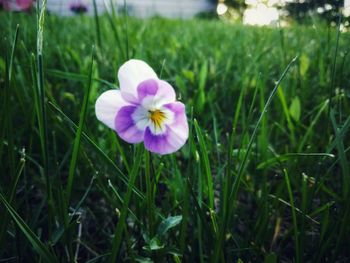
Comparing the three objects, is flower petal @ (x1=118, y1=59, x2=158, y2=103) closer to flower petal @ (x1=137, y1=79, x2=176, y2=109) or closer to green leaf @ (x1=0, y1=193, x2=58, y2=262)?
flower petal @ (x1=137, y1=79, x2=176, y2=109)

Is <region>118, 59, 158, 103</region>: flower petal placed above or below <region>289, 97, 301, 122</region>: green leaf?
above

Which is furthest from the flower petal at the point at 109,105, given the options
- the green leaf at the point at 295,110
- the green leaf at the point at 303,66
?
the green leaf at the point at 303,66

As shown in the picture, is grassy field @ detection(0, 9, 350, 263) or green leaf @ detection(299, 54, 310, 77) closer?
grassy field @ detection(0, 9, 350, 263)

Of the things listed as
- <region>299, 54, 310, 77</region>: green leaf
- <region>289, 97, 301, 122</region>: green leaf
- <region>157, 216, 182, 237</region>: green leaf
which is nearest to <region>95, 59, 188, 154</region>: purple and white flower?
<region>157, 216, 182, 237</region>: green leaf

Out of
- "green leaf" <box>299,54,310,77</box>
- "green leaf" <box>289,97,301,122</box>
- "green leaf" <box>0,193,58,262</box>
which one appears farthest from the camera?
"green leaf" <box>299,54,310,77</box>

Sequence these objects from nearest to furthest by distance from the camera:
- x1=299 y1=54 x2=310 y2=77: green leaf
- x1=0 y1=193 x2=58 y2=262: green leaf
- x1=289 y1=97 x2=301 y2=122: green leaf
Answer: x1=0 y1=193 x2=58 y2=262: green leaf → x1=289 y1=97 x2=301 y2=122: green leaf → x1=299 y1=54 x2=310 y2=77: green leaf

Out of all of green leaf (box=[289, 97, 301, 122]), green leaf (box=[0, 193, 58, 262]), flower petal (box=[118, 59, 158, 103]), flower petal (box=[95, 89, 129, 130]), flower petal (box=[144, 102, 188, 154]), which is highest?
flower petal (box=[118, 59, 158, 103])

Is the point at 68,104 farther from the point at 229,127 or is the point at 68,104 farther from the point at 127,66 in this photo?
the point at 127,66
